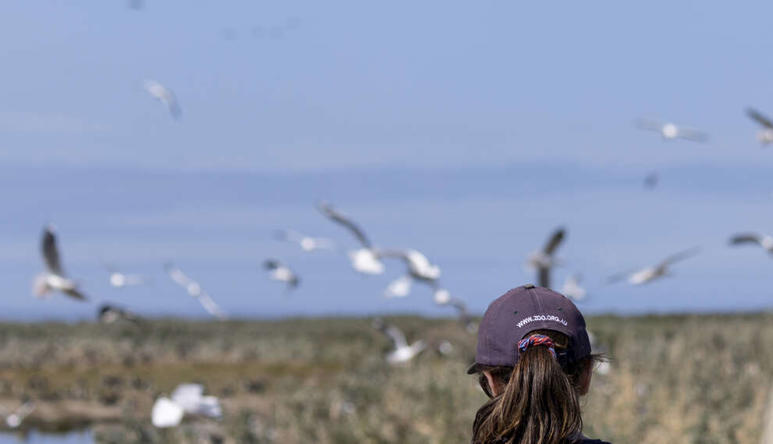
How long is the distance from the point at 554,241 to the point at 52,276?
5.17 m

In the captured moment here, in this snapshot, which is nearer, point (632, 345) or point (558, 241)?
point (558, 241)

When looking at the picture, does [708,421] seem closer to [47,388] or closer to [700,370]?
[700,370]

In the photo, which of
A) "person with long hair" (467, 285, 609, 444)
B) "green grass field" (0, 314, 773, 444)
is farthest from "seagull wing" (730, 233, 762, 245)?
"person with long hair" (467, 285, 609, 444)

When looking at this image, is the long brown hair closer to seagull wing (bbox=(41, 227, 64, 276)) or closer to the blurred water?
seagull wing (bbox=(41, 227, 64, 276))

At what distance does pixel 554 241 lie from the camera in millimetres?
11203

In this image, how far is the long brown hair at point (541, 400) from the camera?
2.56m

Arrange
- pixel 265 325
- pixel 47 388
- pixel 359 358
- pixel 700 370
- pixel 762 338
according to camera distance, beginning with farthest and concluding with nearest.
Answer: pixel 265 325 → pixel 359 358 → pixel 47 388 → pixel 762 338 → pixel 700 370

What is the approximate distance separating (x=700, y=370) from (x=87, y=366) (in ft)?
60.6

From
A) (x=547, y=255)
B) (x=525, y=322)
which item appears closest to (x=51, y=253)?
(x=547, y=255)

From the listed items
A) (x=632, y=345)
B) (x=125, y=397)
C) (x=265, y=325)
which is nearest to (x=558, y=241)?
(x=632, y=345)

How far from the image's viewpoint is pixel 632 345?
17031 millimetres

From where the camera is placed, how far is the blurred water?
19.0 metres

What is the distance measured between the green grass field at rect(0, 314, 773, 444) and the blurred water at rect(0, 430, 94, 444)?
0.85 m

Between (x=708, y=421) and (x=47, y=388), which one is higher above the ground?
(x=47, y=388)
